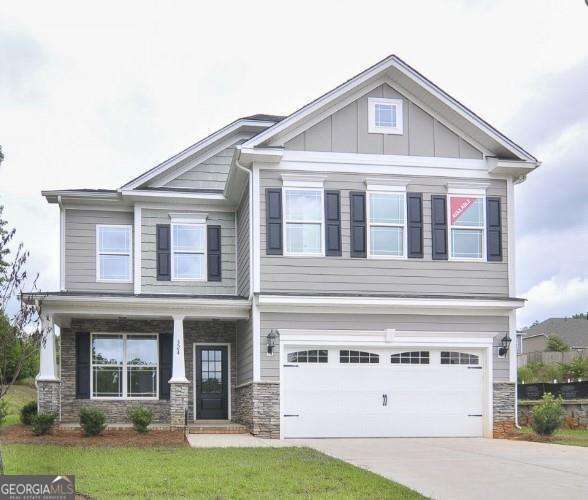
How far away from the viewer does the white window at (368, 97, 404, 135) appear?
19.8 metres

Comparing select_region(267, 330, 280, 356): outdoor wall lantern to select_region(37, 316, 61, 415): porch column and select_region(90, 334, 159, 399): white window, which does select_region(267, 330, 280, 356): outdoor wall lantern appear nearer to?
select_region(90, 334, 159, 399): white window

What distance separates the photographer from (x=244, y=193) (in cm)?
2095

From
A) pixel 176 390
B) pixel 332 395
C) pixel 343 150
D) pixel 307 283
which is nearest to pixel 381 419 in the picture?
pixel 332 395

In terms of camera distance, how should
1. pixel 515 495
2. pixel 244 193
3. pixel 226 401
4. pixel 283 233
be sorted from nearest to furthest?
pixel 515 495, pixel 283 233, pixel 244 193, pixel 226 401

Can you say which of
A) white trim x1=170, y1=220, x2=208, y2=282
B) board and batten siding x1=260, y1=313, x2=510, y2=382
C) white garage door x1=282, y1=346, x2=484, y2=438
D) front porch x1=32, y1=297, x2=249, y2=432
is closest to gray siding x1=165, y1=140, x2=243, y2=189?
white trim x1=170, y1=220, x2=208, y2=282

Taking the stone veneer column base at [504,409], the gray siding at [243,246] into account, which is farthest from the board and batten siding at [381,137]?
the stone veneer column base at [504,409]

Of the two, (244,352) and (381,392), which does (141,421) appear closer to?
(244,352)

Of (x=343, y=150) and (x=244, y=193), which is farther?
(x=244, y=193)

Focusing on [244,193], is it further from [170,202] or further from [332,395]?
[332,395]

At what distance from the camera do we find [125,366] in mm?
22047

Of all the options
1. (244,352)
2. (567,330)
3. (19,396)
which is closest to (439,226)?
(244,352)

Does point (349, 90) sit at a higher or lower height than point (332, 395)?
higher

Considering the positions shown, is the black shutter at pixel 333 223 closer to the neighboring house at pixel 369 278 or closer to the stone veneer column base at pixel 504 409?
the neighboring house at pixel 369 278

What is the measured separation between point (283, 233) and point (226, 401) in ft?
18.9
